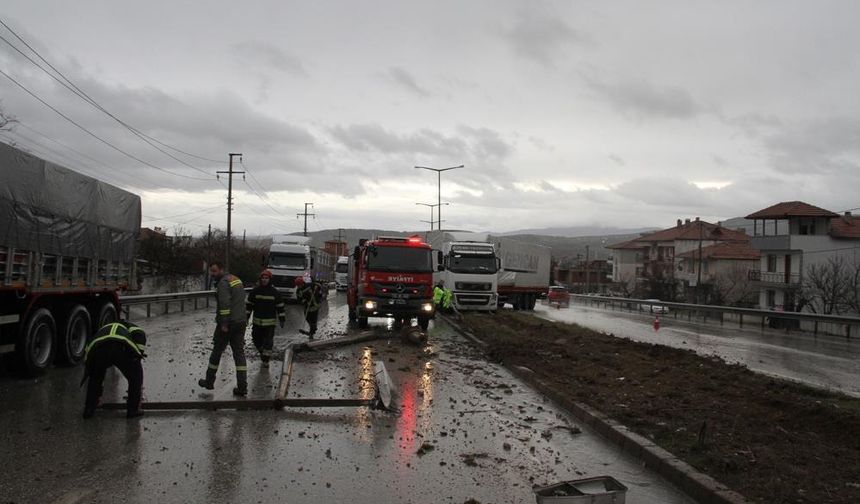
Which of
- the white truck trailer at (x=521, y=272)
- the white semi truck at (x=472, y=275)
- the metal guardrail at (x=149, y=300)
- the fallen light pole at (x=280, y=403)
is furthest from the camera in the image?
the white truck trailer at (x=521, y=272)

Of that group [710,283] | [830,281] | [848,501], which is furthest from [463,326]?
[710,283]

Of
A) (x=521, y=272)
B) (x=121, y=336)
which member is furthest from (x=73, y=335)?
(x=521, y=272)

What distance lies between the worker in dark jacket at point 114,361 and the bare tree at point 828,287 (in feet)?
142

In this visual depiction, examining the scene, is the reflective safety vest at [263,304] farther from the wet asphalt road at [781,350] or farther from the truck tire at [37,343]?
the wet asphalt road at [781,350]

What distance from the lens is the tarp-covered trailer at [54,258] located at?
956cm

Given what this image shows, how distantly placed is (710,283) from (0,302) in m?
72.4

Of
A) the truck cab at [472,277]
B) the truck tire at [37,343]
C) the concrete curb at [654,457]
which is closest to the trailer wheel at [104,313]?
the truck tire at [37,343]

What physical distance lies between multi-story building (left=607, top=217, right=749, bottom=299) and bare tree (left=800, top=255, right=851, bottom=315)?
3210 cm

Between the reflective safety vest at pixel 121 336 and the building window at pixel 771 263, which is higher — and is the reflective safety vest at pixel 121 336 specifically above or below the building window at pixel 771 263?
below

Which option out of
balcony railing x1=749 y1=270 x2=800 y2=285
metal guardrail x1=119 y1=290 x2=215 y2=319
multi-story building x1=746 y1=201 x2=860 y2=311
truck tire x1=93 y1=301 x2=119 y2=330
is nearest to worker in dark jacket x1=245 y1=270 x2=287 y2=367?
truck tire x1=93 y1=301 x2=119 y2=330

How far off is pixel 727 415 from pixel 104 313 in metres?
11.1

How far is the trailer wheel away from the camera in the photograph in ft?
41.7

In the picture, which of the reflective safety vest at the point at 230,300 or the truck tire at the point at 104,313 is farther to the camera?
the truck tire at the point at 104,313

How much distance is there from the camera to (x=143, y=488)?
524 cm
